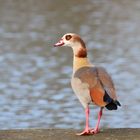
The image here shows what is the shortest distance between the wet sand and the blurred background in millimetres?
4412

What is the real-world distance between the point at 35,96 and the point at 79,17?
1015cm

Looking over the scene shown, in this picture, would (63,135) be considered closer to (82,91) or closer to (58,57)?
(82,91)

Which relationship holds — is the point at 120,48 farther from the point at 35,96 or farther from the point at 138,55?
the point at 35,96

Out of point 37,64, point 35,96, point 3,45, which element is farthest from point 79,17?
point 35,96

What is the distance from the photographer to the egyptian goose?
16.4 feet

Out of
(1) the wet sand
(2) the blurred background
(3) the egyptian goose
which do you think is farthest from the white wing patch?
(2) the blurred background

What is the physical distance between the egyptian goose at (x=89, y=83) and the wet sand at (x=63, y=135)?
10cm

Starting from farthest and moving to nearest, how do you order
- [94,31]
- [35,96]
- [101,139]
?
[94,31], [35,96], [101,139]

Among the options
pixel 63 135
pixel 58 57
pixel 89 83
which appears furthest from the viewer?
pixel 58 57

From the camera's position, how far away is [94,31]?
19484mm

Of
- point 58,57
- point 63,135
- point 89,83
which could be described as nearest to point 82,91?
point 89,83

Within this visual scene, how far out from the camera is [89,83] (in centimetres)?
516

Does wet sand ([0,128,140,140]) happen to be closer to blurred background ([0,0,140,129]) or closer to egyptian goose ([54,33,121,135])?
egyptian goose ([54,33,121,135])

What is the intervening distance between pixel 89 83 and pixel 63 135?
0.52 meters
